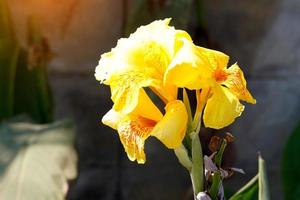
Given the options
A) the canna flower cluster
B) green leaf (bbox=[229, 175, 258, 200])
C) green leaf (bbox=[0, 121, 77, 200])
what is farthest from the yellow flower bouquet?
green leaf (bbox=[0, 121, 77, 200])

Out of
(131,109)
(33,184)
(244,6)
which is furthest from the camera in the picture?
(244,6)

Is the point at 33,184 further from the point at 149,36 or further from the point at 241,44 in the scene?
the point at 241,44

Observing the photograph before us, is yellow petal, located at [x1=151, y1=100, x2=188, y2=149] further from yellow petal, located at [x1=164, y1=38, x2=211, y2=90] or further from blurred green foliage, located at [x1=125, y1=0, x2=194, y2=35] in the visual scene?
blurred green foliage, located at [x1=125, y1=0, x2=194, y2=35]

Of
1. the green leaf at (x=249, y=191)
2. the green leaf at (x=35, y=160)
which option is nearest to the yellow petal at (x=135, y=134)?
the green leaf at (x=249, y=191)

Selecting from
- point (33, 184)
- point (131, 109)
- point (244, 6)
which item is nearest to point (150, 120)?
point (131, 109)

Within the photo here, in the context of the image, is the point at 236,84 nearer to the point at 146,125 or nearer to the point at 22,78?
the point at 146,125

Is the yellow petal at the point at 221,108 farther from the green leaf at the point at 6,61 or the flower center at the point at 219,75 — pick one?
the green leaf at the point at 6,61

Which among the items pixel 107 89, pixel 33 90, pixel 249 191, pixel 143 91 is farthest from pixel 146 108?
pixel 107 89
